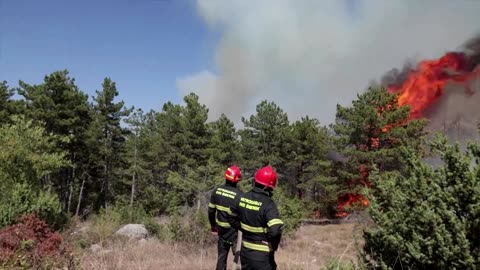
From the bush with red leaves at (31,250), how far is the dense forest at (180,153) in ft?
11.0

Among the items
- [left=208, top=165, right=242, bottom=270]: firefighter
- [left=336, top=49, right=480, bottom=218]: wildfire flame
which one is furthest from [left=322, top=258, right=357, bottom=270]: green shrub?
[left=336, top=49, right=480, bottom=218]: wildfire flame

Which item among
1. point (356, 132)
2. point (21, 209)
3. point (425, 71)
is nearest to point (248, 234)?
point (21, 209)

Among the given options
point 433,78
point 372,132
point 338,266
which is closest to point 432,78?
point 433,78

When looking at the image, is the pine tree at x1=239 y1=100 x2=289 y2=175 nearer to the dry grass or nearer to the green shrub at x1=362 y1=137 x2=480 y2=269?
the dry grass

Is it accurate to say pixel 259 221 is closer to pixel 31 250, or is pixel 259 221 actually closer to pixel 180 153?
pixel 31 250

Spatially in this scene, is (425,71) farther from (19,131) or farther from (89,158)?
(19,131)

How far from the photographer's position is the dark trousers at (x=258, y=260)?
18.1 feet

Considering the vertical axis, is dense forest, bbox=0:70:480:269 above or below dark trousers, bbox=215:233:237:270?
above

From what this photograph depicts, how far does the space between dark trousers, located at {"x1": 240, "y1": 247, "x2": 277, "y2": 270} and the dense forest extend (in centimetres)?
165

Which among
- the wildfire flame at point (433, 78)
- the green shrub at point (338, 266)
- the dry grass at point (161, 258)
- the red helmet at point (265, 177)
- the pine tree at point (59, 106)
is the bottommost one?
the dry grass at point (161, 258)

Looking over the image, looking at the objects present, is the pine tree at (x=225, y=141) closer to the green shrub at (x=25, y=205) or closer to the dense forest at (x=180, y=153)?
the dense forest at (x=180, y=153)

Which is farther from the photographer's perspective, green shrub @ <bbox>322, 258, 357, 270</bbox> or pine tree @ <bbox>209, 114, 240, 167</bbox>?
pine tree @ <bbox>209, 114, 240, 167</bbox>

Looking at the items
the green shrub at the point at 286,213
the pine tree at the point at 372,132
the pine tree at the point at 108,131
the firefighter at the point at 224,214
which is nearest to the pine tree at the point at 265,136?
the pine tree at the point at 372,132

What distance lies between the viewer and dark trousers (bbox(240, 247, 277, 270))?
217 inches
